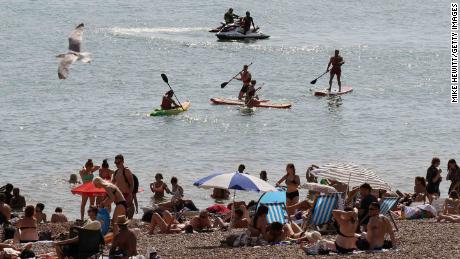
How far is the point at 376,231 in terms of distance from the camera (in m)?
18.3

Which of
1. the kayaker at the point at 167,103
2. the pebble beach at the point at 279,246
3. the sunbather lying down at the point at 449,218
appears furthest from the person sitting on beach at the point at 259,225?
the kayaker at the point at 167,103

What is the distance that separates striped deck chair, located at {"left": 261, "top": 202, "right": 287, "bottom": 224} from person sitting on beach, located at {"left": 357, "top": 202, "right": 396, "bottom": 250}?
7.52ft

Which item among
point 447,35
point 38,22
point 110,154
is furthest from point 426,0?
point 110,154

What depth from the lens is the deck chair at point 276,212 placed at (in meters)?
20.5

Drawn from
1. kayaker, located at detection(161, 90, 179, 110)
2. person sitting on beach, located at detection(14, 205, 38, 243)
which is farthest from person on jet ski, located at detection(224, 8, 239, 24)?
person sitting on beach, located at detection(14, 205, 38, 243)

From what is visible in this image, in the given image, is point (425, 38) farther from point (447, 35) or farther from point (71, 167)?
point (71, 167)

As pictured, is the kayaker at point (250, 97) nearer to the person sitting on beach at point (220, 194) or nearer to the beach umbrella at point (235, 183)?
the person sitting on beach at point (220, 194)

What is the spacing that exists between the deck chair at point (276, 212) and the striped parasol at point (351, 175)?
1.46 meters

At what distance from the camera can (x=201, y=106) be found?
137 ft

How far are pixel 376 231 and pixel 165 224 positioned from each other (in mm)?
4380

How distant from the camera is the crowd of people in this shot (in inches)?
717

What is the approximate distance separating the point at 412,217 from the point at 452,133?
16.5 metres

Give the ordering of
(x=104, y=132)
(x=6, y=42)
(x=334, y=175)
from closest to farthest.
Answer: (x=334, y=175)
(x=104, y=132)
(x=6, y=42)

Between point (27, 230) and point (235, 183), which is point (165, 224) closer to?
point (235, 183)
